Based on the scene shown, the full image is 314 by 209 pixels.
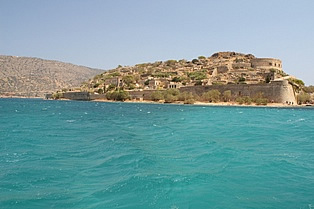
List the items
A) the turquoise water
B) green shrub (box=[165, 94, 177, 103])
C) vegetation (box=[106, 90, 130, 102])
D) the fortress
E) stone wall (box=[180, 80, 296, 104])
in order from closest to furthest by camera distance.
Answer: the turquoise water < stone wall (box=[180, 80, 296, 104]) < the fortress < green shrub (box=[165, 94, 177, 103]) < vegetation (box=[106, 90, 130, 102])

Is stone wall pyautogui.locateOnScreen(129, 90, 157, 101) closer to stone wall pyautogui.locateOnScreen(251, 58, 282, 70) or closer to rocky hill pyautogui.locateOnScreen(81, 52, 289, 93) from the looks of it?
rocky hill pyautogui.locateOnScreen(81, 52, 289, 93)

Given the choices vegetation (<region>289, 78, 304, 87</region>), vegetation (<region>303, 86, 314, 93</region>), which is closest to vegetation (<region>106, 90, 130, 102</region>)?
vegetation (<region>289, 78, 304, 87</region>)

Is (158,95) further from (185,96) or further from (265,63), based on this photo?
(265,63)

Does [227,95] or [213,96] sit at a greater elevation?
[227,95]

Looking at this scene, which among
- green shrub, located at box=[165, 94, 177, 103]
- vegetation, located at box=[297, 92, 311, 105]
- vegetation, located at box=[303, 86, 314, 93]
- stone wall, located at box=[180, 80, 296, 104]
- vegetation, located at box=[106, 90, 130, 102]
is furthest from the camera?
vegetation, located at box=[106, 90, 130, 102]

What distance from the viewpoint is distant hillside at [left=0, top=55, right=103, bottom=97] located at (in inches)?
5763

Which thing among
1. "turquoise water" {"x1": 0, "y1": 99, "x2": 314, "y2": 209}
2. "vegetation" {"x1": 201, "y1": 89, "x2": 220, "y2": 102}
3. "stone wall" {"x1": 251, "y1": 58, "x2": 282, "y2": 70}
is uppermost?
"stone wall" {"x1": 251, "y1": 58, "x2": 282, "y2": 70}

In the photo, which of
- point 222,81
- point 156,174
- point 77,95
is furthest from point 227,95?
point 156,174

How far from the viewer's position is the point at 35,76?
16088cm

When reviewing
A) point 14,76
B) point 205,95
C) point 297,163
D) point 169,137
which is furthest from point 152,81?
point 14,76

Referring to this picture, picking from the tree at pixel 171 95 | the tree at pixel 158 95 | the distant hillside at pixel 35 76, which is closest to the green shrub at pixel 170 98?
the tree at pixel 171 95

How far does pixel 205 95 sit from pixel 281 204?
54295 millimetres

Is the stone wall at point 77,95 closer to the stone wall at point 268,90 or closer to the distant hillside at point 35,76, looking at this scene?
the stone wall at point 268,90

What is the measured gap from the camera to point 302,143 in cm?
1441
